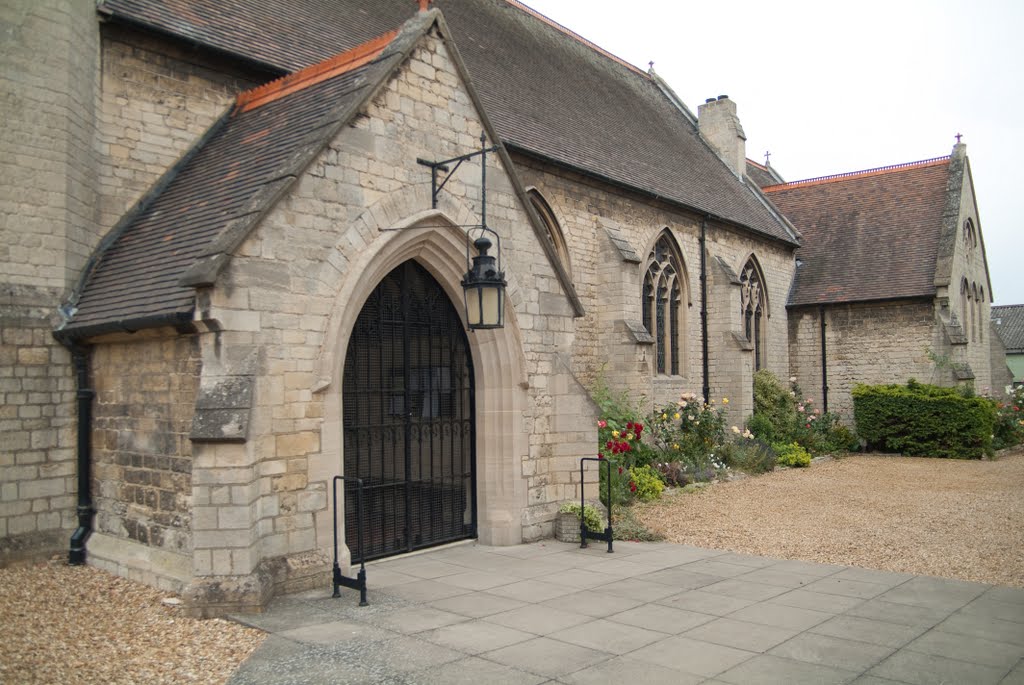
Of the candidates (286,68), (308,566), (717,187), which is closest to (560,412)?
(308,566)

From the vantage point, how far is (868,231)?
25.9 metres

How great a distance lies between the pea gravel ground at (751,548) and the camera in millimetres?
5660

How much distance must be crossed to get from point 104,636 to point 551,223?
11.1 m

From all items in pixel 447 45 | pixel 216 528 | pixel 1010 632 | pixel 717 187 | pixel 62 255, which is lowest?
pixel 1010 632

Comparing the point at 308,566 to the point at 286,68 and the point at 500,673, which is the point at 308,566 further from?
the point at 286,68

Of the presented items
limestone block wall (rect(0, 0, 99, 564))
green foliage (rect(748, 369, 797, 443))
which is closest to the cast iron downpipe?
limestone block wall (rect(0, 0, 99, 564))

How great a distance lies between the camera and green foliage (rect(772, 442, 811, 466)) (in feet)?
61.9

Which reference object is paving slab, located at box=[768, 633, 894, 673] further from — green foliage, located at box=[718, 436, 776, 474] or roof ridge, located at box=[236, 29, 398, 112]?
green foliage, located at box=[718, 436, 776, 474]

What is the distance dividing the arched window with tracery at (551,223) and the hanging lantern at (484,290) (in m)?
6.55

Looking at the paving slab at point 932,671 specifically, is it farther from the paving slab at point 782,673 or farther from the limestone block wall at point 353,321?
the limestone block wall at point 353,321

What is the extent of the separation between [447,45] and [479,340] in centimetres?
338

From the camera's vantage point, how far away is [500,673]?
5.39m

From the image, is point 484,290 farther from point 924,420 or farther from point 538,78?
point 924,420

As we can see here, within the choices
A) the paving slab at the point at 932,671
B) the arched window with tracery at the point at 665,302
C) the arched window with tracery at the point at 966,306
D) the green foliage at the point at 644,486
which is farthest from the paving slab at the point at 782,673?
the arched window with tracery at the point at 966,306
